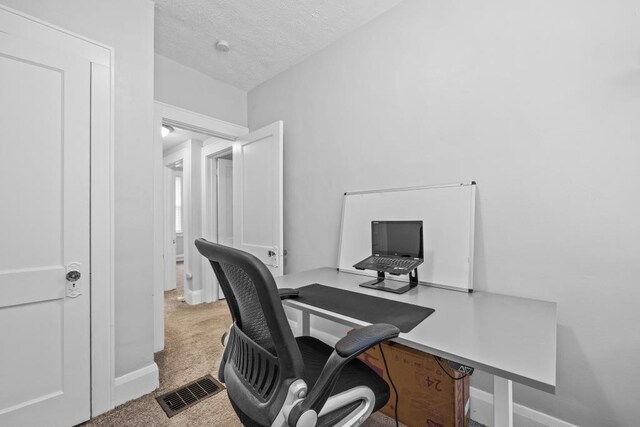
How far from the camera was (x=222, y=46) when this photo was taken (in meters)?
2.50

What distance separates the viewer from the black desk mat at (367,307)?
4.03 ft

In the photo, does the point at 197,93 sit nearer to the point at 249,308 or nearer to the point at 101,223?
the point at 101,223

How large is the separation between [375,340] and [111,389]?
75.2 inches

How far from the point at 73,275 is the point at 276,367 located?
152 cm

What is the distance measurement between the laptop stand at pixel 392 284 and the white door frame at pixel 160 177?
1917 millimetres

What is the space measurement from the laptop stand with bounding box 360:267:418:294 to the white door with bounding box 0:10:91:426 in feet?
5.86

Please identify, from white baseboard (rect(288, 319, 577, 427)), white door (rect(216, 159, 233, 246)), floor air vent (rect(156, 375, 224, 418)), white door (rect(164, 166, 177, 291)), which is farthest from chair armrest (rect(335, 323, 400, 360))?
white door (rect(164, 166, 177, 291))

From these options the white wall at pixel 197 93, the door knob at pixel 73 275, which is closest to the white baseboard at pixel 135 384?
the door knob at pixel 73 275

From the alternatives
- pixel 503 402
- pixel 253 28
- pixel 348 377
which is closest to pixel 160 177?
pixel 253 28

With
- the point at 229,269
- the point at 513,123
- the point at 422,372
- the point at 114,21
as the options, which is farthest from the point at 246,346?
the point at 114,21

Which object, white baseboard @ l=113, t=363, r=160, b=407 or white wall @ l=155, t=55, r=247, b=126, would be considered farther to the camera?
white wall @ l=155, t=55, r=247, b=126

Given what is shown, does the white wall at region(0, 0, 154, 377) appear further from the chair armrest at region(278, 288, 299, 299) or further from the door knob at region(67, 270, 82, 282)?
the chair armrest at region(278, 288, 299, 299)

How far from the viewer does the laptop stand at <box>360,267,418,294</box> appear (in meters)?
1.67

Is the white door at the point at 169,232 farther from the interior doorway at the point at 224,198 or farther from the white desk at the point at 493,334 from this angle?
the white desk at the point at 493,334
